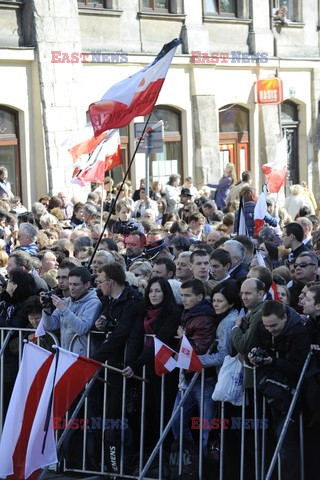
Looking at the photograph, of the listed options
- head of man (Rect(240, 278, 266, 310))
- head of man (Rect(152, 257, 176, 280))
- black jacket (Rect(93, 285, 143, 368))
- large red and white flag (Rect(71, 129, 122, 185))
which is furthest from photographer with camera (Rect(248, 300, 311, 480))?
large red and white flag (Rect(71, 129, 122, 185))

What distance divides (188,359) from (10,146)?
49.4 ft

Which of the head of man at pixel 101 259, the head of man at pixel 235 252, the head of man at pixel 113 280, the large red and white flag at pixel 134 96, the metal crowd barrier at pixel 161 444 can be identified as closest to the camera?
the metal crowd barrier at pixel 161 444

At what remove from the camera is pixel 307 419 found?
26.7ft

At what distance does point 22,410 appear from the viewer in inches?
334

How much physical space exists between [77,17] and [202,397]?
1609 centimetres

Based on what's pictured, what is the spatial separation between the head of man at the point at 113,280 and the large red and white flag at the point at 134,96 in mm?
2712

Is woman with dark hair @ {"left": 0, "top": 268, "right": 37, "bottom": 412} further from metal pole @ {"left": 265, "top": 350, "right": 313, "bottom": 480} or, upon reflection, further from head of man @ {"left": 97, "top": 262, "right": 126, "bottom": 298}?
metal pole @ {"left": 265, "top": 350, "right": 313, "bottom": 480}

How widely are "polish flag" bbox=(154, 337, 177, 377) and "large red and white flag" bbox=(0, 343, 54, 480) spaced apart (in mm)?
851

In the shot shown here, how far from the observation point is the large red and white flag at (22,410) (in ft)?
27.5

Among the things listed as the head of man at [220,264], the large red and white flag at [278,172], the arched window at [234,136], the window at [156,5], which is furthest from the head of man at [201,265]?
the arched window at [234,136]

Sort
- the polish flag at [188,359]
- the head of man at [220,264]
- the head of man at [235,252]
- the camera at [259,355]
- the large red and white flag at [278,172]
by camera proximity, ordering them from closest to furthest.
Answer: the camera at [259,355] → the polish flag at [188,359] → the head of man at [220,264] → the head of man at [235,252] → the large red and white flag at [278,172]

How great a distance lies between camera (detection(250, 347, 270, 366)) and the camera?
7.98 meters

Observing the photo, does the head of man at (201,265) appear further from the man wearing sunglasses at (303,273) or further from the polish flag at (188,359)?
the polish flag at (188,359)

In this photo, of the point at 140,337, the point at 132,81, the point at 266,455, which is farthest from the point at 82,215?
the point at 266,455
